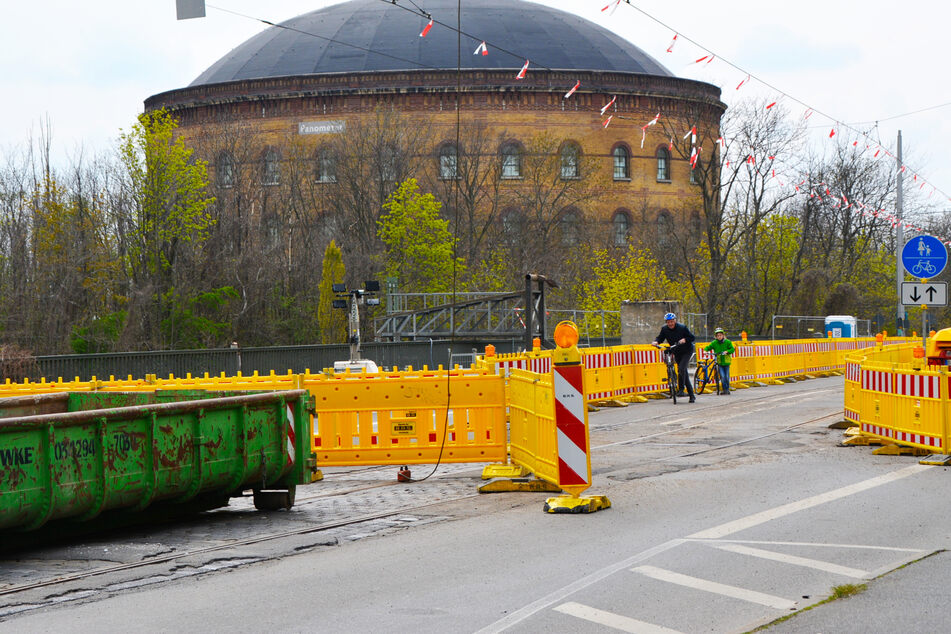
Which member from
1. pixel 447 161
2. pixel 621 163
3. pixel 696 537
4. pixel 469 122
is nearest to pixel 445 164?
pixel 447 161

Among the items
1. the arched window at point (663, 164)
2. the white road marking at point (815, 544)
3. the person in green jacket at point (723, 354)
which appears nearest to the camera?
the white road marking at point (815, 544)

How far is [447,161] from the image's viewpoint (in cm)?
6581

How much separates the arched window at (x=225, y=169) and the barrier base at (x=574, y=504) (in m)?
55.3

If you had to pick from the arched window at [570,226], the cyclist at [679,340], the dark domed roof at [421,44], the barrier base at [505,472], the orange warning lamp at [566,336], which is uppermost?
the dark domed roof at [421,44]

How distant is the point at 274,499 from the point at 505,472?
8.90 feet

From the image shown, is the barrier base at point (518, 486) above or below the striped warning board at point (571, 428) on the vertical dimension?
below

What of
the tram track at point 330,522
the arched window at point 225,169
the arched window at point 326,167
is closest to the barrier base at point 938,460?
the tram track at point 330,522

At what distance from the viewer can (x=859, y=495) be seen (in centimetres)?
1154

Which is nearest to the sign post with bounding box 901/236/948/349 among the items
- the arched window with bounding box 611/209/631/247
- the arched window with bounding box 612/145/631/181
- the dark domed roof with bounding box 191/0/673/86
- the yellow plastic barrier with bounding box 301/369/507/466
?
the yellow plastic barrier with bounding box 301/369/507/466

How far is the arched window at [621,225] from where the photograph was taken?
69.5 m

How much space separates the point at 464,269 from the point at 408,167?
295 inches

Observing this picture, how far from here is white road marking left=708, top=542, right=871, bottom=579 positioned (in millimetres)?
8011

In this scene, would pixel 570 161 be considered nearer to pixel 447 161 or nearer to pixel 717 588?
pixel 447 161

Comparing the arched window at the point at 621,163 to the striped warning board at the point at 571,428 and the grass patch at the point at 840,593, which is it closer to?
the striped warning board at the point at 571,428
